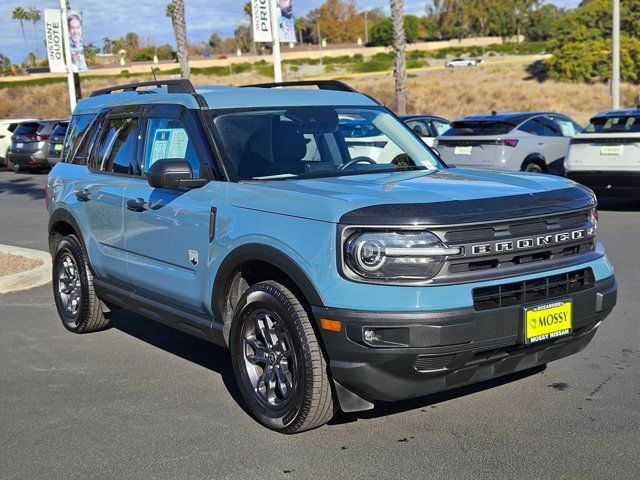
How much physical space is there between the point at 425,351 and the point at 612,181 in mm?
9806

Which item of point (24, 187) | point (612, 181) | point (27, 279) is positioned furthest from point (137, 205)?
point (24, 187)

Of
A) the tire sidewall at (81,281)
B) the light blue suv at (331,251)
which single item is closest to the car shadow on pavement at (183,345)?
the tire sidewall at (81,281)

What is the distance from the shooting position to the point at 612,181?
1281cm

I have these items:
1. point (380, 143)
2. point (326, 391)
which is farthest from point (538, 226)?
point (380, 143)

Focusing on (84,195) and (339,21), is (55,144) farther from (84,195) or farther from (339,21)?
(339,21)

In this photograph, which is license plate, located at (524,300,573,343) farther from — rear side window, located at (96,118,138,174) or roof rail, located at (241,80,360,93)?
rear side window, located at (96,118,138,174)

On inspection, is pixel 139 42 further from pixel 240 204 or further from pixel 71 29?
pixel 240 204

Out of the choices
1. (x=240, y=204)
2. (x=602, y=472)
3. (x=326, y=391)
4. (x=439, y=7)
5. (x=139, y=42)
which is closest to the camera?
(x=602, y=472)

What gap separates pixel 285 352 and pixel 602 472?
68.2 inches

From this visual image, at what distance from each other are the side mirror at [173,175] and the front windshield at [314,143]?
24cm

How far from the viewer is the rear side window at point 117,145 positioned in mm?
6086

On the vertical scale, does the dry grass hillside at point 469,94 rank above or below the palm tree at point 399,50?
below

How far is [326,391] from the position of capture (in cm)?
434

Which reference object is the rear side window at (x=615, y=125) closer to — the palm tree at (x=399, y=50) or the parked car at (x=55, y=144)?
the palm tree at (x=399, y=50)
